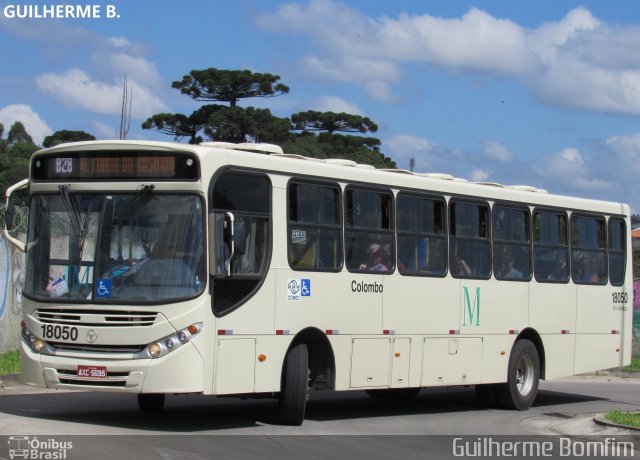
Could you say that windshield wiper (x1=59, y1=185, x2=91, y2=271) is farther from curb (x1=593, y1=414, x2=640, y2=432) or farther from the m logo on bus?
curb (x1=593, y1=414, x2=640, y2=432)

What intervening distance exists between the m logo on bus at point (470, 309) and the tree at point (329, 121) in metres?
65.7

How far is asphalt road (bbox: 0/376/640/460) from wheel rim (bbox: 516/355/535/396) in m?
0.43

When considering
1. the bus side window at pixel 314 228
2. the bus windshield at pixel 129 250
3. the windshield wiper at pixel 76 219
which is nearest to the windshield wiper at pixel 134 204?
the bus windshield at pixel 129 250

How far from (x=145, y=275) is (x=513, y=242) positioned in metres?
7.30

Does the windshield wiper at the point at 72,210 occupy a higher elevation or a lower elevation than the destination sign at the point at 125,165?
lower

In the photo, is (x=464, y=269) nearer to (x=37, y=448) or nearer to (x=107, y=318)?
(x=107, y=318)

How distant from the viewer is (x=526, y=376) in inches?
696

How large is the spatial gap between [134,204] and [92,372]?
190cm

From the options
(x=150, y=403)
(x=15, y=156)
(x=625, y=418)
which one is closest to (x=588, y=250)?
(x=625, y=418)

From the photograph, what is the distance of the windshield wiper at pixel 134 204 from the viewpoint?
12.2m

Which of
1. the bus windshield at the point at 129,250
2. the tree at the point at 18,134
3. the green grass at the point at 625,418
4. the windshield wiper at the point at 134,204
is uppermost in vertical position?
the tree at the point at 18,134

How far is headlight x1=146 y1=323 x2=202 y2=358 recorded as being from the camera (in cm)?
1187

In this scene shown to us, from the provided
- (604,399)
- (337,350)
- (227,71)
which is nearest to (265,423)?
(337,350)

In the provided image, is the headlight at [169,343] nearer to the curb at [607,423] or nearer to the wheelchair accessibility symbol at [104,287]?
the wheelchair accessibility symbol at [104,287]
